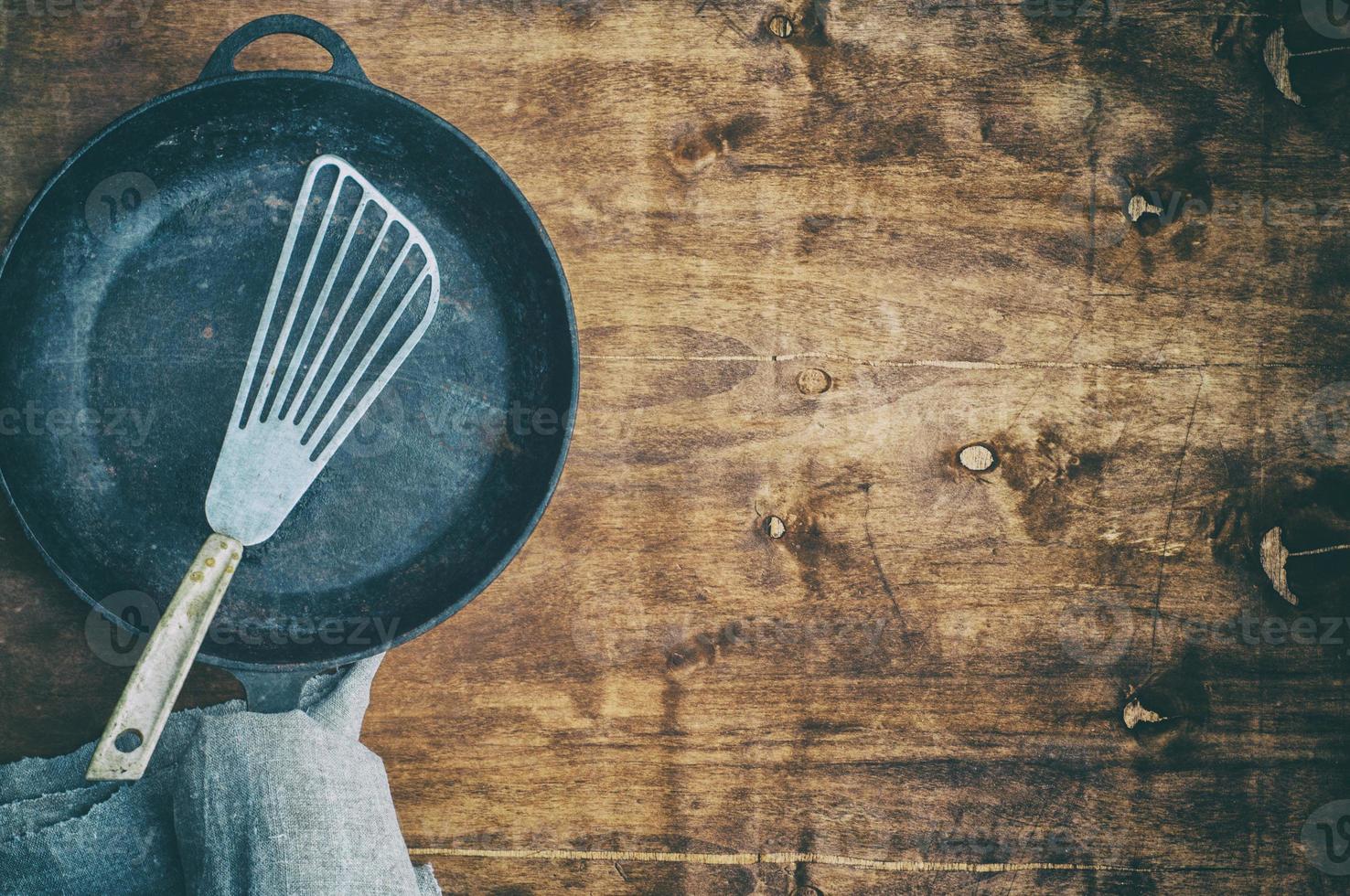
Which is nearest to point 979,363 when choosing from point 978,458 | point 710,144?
point 978,458

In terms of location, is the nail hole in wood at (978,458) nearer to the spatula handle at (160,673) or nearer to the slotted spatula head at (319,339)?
the slotted spatula head at (319,339)

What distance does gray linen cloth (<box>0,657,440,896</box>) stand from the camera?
1.67ft

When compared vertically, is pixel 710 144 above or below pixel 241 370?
above

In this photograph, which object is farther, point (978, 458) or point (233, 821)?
point (978, 458)

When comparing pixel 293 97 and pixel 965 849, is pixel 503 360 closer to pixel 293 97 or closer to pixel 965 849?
pixel 293 97

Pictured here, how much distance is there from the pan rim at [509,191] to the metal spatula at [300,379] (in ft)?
0.15

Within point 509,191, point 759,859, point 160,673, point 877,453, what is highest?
point 509,191

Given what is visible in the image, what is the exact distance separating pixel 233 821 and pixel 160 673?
119 mm

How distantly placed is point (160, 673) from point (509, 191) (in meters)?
0.37

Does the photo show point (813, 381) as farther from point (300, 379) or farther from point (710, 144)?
point (300, 379)

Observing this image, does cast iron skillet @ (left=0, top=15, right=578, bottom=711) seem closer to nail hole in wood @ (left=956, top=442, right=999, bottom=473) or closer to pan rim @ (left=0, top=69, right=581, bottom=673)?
pan rim @ (left=0, top=69, right=581, bottom=673)

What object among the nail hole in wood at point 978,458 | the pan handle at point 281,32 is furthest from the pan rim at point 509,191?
the nail hole in wood at point 978,458

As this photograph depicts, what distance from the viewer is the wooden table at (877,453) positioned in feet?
1.96

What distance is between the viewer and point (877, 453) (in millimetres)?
609
